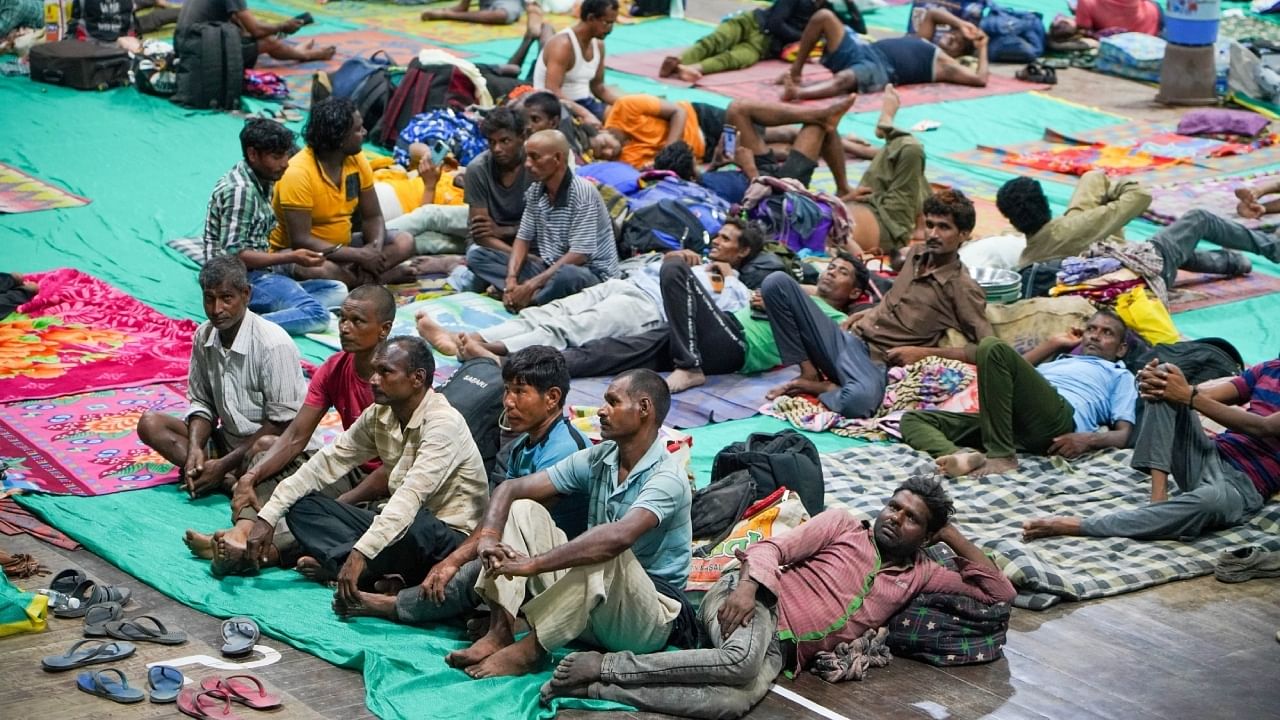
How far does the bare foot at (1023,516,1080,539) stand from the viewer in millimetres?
6164

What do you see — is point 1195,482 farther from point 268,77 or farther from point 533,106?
point 268,77

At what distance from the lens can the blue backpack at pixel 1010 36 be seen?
573 inches

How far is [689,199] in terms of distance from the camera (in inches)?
362

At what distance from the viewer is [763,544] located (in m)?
5.09

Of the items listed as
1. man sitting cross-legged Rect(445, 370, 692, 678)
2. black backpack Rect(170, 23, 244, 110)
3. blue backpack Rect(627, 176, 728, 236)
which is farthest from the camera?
black backpack Rect(170, 23, 244, 110)

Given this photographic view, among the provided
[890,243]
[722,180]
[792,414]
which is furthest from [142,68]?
[792,414]

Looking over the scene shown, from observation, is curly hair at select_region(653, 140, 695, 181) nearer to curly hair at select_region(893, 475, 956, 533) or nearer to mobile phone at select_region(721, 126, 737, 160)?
mobile phone at select_region(721, 126, 737, 160)

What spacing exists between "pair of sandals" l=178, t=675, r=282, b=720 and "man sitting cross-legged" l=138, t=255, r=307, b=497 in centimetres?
165

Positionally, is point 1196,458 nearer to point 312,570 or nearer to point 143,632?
point 312,570

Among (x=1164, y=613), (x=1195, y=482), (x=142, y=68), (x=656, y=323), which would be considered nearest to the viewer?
(x=1164, y=613)

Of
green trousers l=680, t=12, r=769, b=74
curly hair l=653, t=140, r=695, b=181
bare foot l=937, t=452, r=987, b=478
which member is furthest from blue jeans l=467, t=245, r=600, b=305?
green trousers l=680, t=12, r=769, b=74

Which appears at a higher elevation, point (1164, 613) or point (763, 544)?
point (763, 544)

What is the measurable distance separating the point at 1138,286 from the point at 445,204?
12.6 ft

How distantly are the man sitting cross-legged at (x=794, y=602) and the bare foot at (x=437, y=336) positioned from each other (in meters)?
2.62
